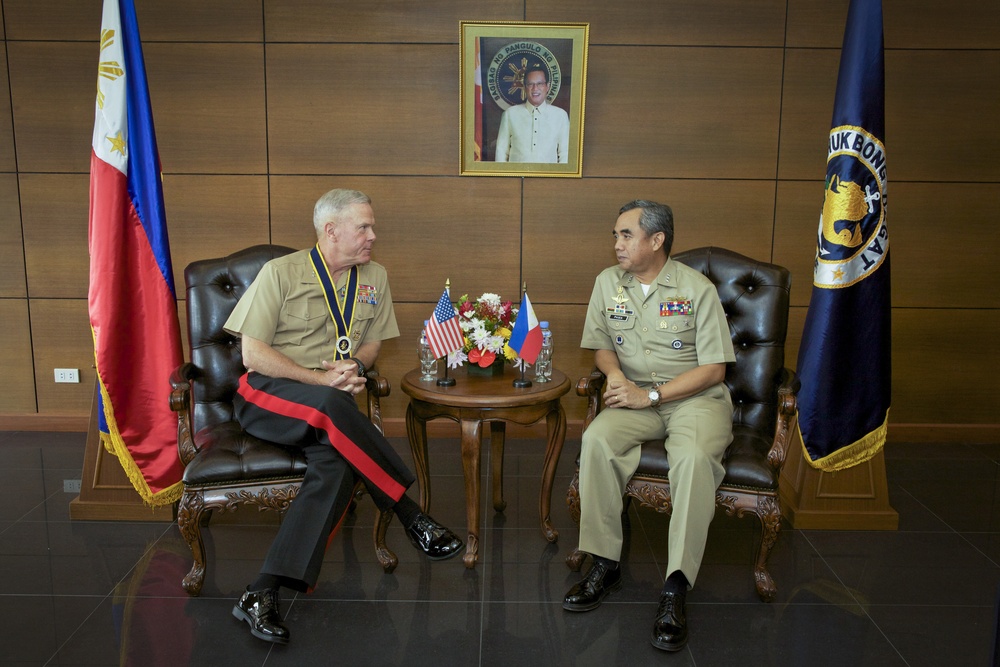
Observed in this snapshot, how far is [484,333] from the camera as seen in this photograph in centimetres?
318

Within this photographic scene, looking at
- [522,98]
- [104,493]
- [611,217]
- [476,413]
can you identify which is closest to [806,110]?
[611,217]

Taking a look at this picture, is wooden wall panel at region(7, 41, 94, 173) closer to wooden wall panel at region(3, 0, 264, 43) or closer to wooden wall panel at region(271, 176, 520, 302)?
wooden wall panel at region(3, 0, 264, 43)

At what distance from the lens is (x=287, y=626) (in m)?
2.67

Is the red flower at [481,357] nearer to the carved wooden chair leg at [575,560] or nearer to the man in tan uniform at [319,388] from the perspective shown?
the man in tan uniform at [319,388]

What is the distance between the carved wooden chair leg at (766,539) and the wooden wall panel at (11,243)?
4291 millimetres

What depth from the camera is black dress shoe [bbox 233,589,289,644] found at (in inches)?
100

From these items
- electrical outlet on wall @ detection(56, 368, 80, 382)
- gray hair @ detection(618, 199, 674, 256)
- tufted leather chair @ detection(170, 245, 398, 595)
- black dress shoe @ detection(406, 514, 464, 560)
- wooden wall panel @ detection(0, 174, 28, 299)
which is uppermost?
gray hair @ detection(618, 199, 674, 256)

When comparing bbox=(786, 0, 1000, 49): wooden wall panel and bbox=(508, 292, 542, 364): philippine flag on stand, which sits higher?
bbox=(786, 0, 1000, 49): wooden wall panel

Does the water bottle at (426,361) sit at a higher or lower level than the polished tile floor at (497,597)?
higher

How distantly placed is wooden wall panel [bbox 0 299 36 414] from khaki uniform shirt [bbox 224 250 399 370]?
7.52ft

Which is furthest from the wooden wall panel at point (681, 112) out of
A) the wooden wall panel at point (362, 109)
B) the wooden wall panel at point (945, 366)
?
the wooden wall panel at point (945, 366)

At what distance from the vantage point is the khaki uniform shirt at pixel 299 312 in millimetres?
3057

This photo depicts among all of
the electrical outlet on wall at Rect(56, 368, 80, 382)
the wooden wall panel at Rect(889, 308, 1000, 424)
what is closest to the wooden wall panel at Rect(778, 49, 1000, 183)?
the wooden wall panel at Rect(889, 308, 1000, 424)

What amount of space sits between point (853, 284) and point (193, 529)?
2.87m
